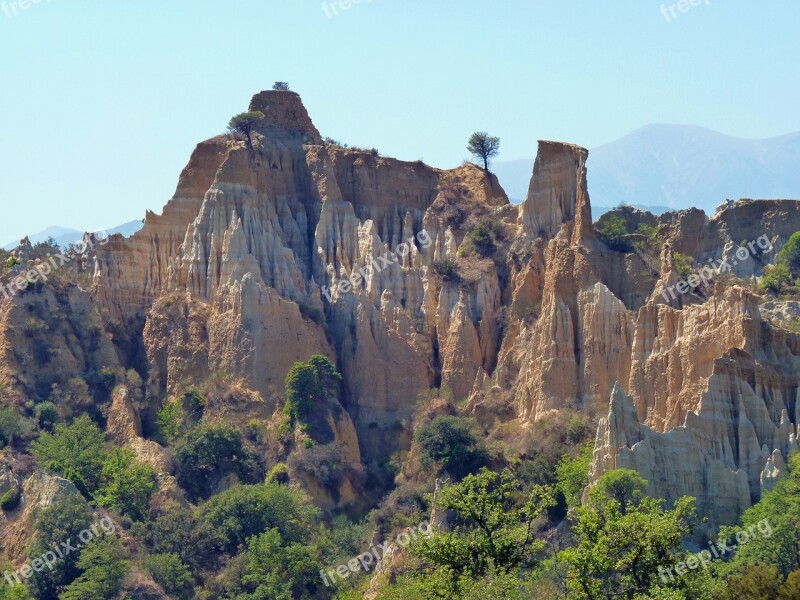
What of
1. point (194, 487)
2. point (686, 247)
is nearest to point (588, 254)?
point (686, 247)

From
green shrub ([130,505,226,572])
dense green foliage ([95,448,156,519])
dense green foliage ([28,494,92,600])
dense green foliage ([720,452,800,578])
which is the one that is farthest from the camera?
dense green foliage ([95,448,156,519])

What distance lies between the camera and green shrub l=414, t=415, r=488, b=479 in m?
53.9

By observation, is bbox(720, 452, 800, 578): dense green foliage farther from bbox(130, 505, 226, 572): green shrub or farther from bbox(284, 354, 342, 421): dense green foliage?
bbox(284, 354, 342, 421): dense green foliage

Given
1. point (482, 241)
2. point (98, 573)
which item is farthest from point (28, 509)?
point (482, 241)

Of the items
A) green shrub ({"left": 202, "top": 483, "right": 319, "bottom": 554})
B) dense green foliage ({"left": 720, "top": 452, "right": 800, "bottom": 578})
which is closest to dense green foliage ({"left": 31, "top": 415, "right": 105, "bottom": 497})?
green shrub ({"left": 202, "top": 483, "right": 319, "bottom": 554})

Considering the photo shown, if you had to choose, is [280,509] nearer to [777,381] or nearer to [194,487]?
[194,487]

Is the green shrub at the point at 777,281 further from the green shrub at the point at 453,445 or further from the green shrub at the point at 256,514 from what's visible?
the green shrub at the point at 256,514

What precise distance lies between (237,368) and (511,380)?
10.2m

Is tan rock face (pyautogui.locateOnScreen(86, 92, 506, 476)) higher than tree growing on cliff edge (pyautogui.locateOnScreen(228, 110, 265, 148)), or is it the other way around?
tree growing on cliff edge (pyautogui.locateOnScreen(228, 110, 265, 148))

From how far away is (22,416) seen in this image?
194 ft

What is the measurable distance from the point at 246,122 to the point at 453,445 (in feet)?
57.7

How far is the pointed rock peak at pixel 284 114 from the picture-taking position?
6588 cm

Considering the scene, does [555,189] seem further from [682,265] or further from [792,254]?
[792,254]

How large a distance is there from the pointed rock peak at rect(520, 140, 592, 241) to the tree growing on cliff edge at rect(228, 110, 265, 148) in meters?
11.8
